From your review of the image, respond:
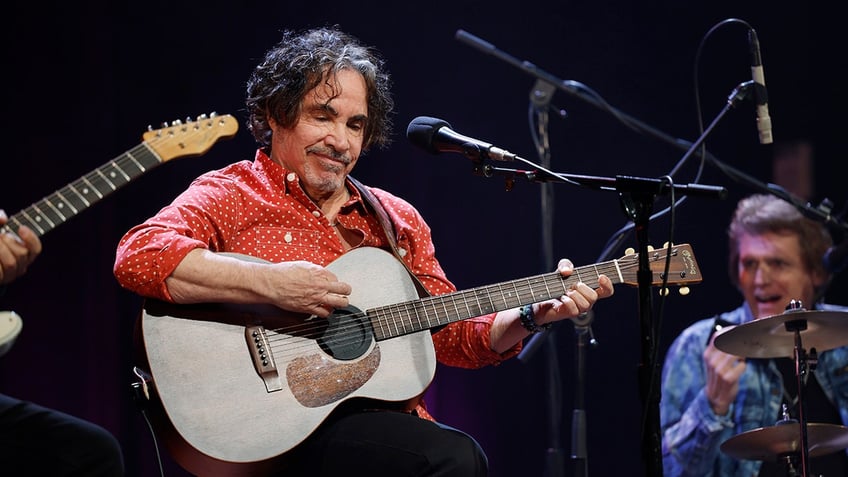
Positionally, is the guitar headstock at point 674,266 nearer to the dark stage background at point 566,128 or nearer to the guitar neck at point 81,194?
the guitar neck at point 81,194

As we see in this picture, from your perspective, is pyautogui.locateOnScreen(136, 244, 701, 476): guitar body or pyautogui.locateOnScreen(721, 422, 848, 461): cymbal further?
pyautogui.locateOnScreen(721, 422, 848, 461): cymbal

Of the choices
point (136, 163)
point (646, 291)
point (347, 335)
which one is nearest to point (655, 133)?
point (646, 291)

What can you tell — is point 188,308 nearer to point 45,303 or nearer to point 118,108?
point 45,303

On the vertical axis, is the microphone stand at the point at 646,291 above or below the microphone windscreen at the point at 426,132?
below

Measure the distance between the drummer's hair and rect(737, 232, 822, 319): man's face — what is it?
0.12 ft

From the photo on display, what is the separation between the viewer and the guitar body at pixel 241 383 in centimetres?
264

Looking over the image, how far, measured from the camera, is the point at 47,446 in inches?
98.2

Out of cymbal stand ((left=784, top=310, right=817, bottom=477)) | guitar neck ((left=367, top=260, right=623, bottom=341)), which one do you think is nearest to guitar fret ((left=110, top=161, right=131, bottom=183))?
guitar neck ((left=367, top=260, right=623, bottom=341))

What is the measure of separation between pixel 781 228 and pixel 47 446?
161 inches

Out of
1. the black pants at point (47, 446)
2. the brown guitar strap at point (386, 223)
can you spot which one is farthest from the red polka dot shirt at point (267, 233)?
the black pants at point (47, 446)

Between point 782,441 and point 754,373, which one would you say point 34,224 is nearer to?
point 782,441

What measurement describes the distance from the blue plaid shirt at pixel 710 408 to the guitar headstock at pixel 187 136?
3009mm

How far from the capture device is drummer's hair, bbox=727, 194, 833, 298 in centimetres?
499

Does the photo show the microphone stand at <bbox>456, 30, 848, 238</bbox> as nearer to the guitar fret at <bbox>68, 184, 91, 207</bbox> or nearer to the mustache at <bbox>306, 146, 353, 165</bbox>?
the mustache at <bbox>306, 146, 353, 165</bbox>
